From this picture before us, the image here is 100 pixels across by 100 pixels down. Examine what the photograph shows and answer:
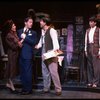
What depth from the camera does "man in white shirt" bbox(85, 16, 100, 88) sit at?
1120cm

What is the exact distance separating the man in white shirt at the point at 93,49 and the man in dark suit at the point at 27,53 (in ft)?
5.62

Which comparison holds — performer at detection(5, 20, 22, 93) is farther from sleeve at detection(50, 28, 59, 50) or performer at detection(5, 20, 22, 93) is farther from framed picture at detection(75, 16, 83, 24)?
framed picture at detection(75, 16, 83, 24)

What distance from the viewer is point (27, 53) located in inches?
416

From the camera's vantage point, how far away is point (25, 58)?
10.6 meters

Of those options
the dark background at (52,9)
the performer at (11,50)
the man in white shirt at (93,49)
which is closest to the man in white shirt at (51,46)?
the performer at (11,50)

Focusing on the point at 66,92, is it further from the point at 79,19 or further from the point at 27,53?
the point at 79,19

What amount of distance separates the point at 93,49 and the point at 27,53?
6.64 ft

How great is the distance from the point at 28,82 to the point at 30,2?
296 cm

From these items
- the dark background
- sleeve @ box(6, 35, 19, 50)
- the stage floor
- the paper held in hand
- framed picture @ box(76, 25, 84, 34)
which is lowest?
the stage floor

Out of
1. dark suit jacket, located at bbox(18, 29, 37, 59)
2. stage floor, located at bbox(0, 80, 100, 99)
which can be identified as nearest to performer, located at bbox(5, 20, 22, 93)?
dark suit jacket, located at bbox(18, 29, 37, 59)

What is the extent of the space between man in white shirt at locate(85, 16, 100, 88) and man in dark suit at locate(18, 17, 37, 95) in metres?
1.71

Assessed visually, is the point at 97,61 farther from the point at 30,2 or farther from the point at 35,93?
the point at 30,2

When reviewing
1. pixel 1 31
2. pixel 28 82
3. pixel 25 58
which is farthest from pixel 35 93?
pixel 1 31

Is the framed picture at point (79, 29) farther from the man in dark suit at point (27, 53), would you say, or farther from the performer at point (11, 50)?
the performer at point (11, 50)
